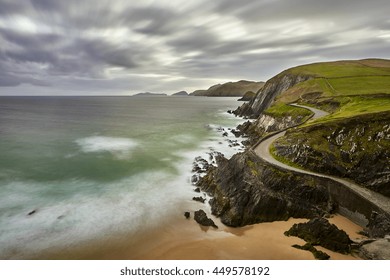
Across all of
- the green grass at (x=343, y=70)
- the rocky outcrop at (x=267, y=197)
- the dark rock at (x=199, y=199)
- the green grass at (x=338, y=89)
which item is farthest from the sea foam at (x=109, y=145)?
the green grass at (x=343, y=70)

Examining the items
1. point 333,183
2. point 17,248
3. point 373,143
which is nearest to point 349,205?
point 333,183

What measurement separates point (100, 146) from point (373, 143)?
48.8 m

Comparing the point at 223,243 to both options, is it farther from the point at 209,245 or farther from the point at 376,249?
the point at 376,249

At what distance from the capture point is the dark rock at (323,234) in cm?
1970

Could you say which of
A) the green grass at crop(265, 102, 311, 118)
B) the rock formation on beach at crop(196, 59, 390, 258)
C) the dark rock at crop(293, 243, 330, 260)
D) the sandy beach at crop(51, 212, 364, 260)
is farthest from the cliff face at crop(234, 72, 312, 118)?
the dark rock at crop(293, 243, 330, 260)

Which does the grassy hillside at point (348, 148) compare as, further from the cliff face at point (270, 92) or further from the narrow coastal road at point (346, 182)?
the cliff face at point (270, 92)

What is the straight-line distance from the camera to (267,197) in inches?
1020

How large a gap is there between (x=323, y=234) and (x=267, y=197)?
6.37 m

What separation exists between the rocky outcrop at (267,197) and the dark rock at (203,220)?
1.41 meters

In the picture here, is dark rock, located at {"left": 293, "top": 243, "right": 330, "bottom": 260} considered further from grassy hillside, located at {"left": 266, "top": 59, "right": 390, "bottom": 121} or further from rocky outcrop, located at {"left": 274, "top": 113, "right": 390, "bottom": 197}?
grassy hillside, located at {"left": 266, "top": 59, "right": 390, "bottom": 121}

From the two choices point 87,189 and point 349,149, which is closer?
point 349,149

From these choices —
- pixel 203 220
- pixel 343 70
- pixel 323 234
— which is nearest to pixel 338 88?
pixel 343 70

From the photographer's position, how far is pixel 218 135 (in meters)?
68.0

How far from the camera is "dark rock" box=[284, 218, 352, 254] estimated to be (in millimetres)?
19703
